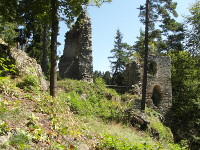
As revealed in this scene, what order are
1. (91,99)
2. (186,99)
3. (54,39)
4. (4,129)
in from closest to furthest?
(4,129) < (54,39) < (91,99) < (186,99)

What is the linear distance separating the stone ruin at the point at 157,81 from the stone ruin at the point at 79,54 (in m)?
3.93

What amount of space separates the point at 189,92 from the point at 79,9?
15.3m

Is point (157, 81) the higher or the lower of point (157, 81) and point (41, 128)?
the higher

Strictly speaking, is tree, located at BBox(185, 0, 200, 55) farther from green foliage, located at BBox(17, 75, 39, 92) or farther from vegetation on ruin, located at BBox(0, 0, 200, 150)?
green foliage, located at BBox(17, 75, 39, 92)

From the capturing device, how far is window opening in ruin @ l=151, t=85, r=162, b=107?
17.9 meters

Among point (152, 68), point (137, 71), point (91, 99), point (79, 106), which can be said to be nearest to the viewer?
point (79, 106)

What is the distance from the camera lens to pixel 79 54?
58.8ft

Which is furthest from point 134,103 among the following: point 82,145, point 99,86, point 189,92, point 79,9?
point 82,145

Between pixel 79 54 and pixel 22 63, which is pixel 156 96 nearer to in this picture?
pixel 79 54

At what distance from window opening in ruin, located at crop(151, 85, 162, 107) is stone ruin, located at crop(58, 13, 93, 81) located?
19.6 ft

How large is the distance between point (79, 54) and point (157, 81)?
723 centimetres

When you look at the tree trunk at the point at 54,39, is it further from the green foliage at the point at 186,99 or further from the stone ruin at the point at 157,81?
the green foliage at the point at 186,99

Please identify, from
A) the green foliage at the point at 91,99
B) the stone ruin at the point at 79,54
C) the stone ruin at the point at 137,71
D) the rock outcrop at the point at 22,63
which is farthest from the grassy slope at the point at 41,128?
the stone ruin at the point at 137,71

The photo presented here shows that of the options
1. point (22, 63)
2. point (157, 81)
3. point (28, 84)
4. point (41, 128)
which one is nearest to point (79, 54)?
point (157, 81)
